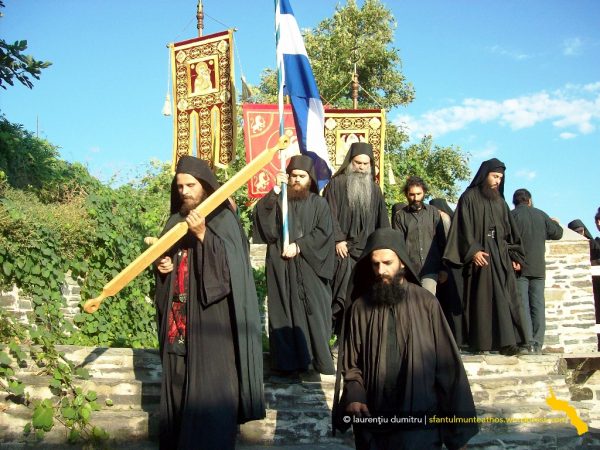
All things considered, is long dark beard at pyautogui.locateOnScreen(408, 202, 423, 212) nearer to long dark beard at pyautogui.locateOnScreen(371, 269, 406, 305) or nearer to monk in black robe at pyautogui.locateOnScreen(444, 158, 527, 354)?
monk in black robe at pyautogui.locateOnScreen(444, 158, 527, 354)

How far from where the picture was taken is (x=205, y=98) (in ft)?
39.0

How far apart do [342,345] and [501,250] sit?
13.3 ft

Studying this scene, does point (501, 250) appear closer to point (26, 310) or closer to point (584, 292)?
point (584, 292)

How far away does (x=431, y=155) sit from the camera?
95.9 feet

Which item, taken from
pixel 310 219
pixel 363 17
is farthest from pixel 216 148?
pixel 363 17

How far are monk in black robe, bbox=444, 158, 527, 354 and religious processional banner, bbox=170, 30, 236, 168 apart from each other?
14.9 ft

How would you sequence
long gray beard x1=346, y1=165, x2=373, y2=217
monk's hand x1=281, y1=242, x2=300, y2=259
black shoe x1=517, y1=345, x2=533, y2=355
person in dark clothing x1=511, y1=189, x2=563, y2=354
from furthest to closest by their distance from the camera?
person in dark clothing x1=511, y1=189, x2=563, y2=354
long gray beard x1=346, y1=165, x2=373, y2=217
black shoe x1=517, y1=345, x2=533, y2=355
monk's hand x1=281, y1=242, x2=300, y2=259

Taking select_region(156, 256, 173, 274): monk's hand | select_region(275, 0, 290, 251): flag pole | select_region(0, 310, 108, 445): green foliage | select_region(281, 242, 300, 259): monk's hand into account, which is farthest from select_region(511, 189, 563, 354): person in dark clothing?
select_region(0, 310, 108, 445): green foliage

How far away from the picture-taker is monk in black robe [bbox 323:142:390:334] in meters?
8.45

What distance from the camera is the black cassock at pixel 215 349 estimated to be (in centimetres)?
516

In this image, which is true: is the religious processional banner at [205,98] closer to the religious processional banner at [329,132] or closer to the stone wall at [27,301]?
the religious processional banner at [329,132]

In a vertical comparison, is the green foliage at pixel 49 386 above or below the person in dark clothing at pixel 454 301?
below

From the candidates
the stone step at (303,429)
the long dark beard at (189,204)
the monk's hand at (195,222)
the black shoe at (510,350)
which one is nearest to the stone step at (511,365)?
the black shoe at (510,350)

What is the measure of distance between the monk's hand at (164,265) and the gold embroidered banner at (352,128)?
8.91m
